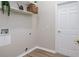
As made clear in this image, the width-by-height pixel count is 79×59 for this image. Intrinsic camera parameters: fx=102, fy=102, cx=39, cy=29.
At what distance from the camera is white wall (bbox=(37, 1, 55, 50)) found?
395cm

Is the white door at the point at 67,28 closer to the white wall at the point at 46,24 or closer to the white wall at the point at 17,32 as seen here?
the white wall at the point at 46,24

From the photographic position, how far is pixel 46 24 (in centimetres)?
414

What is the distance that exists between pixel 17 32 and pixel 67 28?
5.62ft

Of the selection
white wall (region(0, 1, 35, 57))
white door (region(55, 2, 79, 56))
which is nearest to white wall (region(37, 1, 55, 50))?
white door (region(55, 2, 79, 56))

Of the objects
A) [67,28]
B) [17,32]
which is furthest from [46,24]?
[17,32]

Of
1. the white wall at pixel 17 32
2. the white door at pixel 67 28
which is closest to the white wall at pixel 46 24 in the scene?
the white door at pixel 67 28

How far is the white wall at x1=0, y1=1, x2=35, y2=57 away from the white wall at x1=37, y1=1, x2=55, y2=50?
52 cm

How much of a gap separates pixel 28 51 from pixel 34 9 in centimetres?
162

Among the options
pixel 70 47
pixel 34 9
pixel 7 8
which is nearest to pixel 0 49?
pixel 7 8

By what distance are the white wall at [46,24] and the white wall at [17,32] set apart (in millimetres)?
523

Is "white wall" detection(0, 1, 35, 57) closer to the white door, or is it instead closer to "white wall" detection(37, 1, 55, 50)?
"white wall" detection(37, 1, 55, 50)

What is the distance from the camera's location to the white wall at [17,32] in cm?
285

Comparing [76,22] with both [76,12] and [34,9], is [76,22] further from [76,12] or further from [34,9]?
[34,9]

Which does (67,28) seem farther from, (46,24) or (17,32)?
(17,32)
